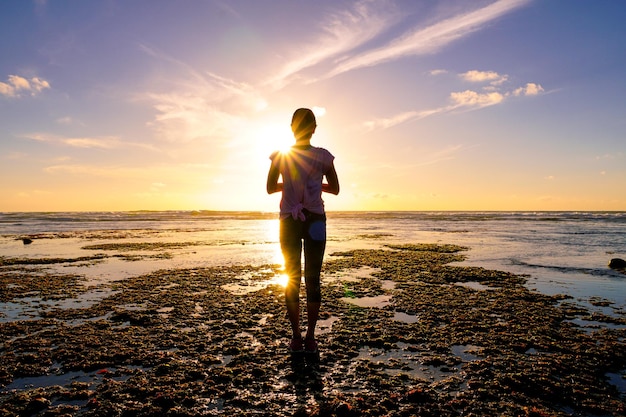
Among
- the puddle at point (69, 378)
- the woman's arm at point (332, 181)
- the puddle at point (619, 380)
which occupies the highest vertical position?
the woman's arm at point (332, 181)

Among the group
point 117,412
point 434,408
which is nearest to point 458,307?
point 434,408

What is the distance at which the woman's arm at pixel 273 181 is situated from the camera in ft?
18.0

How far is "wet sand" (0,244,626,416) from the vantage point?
3.87 metres

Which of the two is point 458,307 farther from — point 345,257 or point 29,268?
point 29,268

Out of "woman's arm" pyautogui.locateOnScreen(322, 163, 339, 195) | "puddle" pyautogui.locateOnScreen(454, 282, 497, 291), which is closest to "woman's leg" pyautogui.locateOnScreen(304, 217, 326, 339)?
"woman's arm" pyautogui.locateOnScreen(322, 163, 339, 195)

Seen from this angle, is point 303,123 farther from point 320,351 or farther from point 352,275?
point 352,275

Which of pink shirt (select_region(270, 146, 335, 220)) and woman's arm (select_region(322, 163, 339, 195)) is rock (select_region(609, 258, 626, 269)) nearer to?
woman's arm (select_region(322, 163, 339, 195))

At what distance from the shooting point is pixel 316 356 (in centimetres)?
512

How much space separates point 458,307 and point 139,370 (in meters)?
6.26

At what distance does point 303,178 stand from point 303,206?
39cm

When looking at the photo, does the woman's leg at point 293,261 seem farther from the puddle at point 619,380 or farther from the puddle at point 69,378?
the puddle at point 619,380

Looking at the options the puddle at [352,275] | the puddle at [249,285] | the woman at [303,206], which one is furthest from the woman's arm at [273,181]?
the puddle at [352,275]

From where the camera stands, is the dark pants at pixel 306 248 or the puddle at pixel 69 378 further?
the dark pants at pixel 306 248

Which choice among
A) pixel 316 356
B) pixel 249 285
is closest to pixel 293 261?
pixel 316 356
